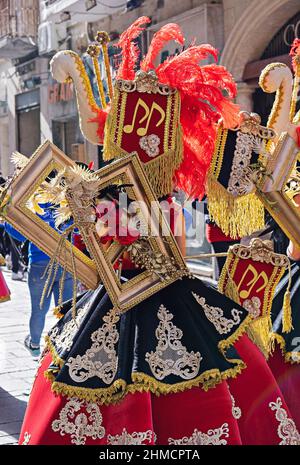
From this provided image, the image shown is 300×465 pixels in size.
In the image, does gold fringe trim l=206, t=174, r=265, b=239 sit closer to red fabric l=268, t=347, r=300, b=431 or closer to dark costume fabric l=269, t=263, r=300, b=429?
dark costume fabric l=269, t=263, r=300, b=429

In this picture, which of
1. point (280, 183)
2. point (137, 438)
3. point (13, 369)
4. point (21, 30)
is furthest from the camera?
point (21, 30)

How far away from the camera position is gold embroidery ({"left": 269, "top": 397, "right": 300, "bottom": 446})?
3.06 meters

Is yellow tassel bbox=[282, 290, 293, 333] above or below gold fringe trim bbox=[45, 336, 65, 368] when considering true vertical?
below

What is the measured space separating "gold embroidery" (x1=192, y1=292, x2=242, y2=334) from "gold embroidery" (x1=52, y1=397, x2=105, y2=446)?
1.96 ft

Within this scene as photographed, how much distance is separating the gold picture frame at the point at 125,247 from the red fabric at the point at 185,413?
408 mm

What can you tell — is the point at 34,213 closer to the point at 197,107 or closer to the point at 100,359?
the point at 100,359

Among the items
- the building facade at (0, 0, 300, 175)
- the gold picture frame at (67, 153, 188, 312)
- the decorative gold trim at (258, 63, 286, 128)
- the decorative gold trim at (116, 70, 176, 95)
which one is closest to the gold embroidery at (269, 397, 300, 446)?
the gold picture frame at (67, 153, 188, 312)

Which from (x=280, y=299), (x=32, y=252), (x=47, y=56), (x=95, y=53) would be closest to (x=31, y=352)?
(x=32, y=252)

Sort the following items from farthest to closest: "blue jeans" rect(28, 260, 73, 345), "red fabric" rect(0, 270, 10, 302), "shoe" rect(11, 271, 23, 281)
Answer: "shoe" rect(11, 271, 23, 281) → "blue jeans" rect(28, 260, 73, 345) → "red fabric" rect(0, 270, 10, 302)

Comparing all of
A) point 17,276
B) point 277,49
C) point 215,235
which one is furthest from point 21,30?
point 215,235

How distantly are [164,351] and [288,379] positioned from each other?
1.17 meters

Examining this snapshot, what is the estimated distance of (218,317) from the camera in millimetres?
3131

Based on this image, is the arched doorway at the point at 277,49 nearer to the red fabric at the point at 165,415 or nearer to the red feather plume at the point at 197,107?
the red feather plume at the point at 197,107

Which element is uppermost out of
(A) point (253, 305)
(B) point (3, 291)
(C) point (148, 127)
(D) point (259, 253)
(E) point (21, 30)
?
(C) point (148, 127)
